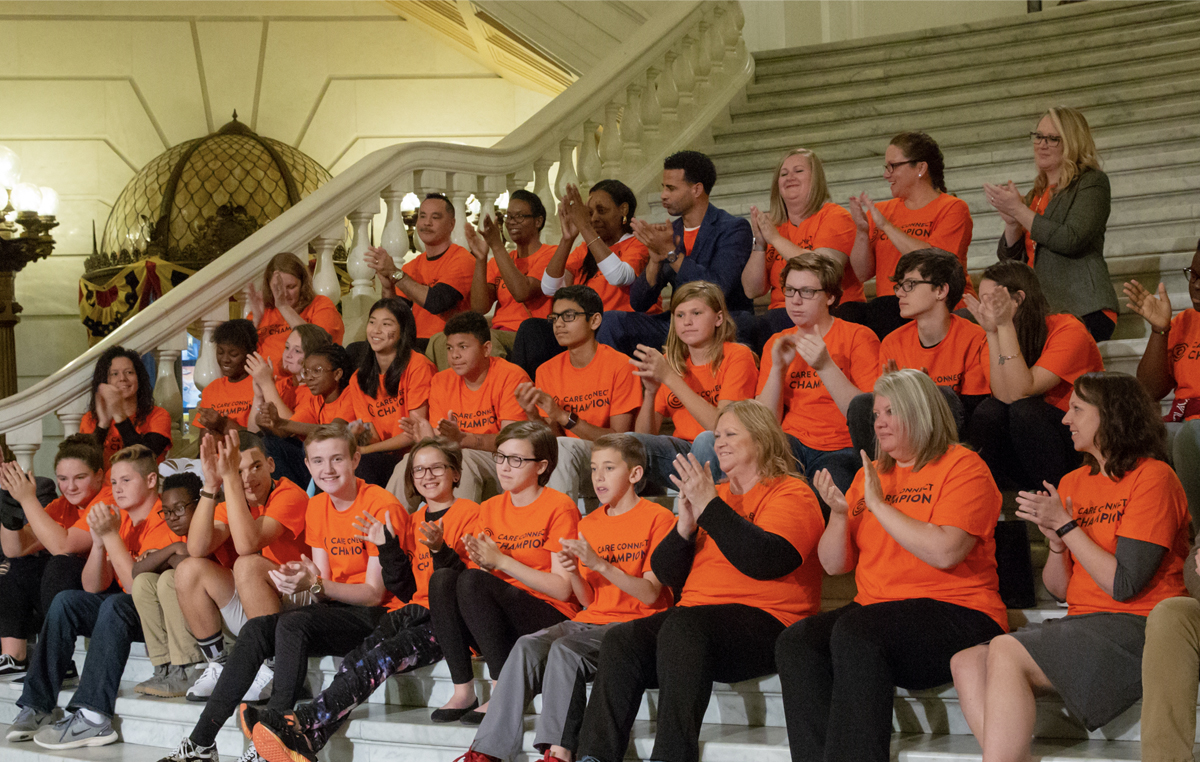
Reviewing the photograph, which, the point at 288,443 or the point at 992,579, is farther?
the point at 288,443

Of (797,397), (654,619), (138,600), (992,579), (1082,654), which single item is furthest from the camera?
(138,600)

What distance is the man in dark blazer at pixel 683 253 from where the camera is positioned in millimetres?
→ 4844

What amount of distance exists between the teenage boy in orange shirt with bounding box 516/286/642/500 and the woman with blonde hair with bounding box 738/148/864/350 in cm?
48

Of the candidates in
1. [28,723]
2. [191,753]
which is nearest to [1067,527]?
[191,753]

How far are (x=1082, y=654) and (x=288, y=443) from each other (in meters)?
3.15

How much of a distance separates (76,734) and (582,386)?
6.55 ft

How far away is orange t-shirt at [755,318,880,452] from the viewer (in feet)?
13.2

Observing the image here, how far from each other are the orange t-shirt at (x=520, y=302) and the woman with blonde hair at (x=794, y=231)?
2.96ft

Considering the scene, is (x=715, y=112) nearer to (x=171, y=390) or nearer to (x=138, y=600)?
(x=171, y=390)

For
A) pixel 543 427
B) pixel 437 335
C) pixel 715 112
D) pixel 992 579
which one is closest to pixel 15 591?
pixel 437 335

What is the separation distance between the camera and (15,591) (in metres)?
4.92

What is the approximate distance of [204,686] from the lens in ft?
13.9

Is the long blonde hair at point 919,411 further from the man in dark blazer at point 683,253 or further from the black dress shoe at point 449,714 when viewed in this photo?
the man in dark blazer at point 683,253

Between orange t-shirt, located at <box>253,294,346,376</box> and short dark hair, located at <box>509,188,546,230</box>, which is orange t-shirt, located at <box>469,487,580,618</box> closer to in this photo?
orange t-shirt, located at <box>253,294,346,376</box>
